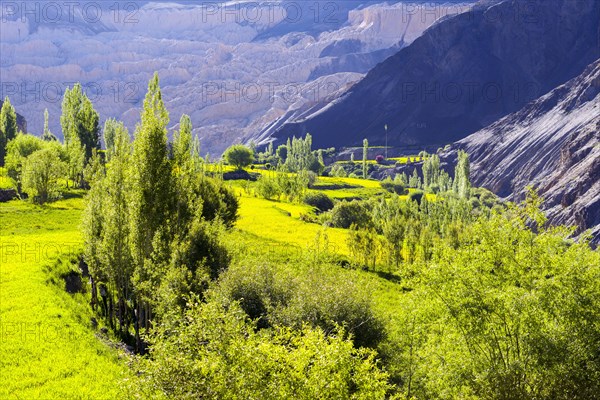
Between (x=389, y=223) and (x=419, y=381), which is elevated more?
(x=389, y=223)

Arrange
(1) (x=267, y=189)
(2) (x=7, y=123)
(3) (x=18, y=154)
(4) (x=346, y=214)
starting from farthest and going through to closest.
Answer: (2) (x=7, y=123), (1) (x=267, y=189), (4) (x=346, y=214), (3) (x=18, y=154)

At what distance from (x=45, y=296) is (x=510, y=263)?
114ft

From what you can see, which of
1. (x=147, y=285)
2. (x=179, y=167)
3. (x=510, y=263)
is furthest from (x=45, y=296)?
(x=510, y=263)

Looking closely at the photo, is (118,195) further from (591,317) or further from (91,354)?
(591,317)

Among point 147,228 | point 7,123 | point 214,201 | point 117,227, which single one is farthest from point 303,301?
point 7,123

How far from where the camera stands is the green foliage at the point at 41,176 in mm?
82938

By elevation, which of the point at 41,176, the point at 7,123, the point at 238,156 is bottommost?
the point at 41,176

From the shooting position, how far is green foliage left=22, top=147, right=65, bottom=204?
272 ft

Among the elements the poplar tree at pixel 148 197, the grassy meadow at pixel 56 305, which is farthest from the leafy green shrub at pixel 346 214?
the poplar tree at pixel 148 197

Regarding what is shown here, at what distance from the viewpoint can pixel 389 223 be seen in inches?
2795

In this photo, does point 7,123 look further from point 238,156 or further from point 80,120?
point 238,156

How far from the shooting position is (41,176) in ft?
276

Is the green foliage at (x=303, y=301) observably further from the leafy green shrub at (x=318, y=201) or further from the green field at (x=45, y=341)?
the leafy green shrub at (x=318, y=201)

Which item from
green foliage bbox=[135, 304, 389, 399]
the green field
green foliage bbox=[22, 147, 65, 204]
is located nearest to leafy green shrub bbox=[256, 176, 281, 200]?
green foliage bbox=[22, 147, 65, 204]
